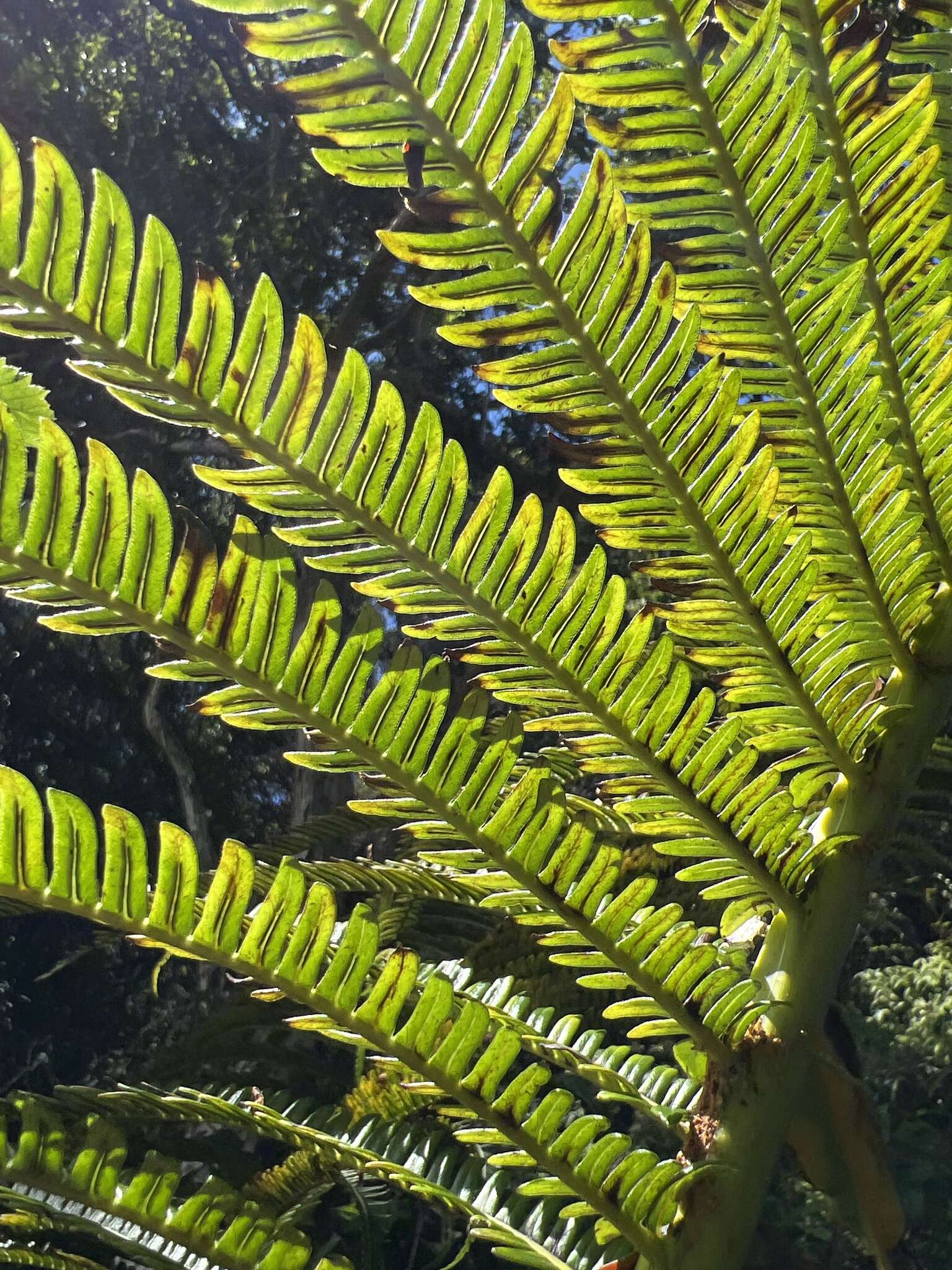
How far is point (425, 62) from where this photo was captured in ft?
1.83

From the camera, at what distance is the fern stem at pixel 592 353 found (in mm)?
555

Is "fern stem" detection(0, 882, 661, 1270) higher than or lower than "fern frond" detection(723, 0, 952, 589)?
lower

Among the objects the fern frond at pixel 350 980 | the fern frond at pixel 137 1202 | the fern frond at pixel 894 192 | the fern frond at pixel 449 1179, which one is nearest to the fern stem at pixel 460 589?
the fern frond at pixel 350 980

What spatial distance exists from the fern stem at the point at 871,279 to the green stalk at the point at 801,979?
0.21ft

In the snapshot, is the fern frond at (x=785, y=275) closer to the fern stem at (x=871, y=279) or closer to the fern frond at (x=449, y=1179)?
the fern stem at (x=871, y=279)

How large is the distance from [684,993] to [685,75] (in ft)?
→ 1.98

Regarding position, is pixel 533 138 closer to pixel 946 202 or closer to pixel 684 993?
pixel 946 202

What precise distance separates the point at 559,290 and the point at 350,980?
0.47m

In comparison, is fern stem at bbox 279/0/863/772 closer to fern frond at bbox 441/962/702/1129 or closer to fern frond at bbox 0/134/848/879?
fern frond at bbox 0/134/848/879

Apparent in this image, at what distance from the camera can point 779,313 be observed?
0.73 m

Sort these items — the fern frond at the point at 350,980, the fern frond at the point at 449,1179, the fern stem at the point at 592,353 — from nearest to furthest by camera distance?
the fern stem at the point at 592,353
the fern frond at the point at 350,980
the fern frond at the point at 449,1179

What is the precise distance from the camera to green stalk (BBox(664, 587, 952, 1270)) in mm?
698

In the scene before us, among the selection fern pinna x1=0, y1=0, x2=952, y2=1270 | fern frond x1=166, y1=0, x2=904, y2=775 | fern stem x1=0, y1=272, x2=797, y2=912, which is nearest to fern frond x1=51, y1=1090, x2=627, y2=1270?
fern pinna x1=0, y1=0, x2=952, y2=1270

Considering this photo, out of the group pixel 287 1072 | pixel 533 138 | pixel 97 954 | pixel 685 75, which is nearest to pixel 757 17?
pixel 685 75
